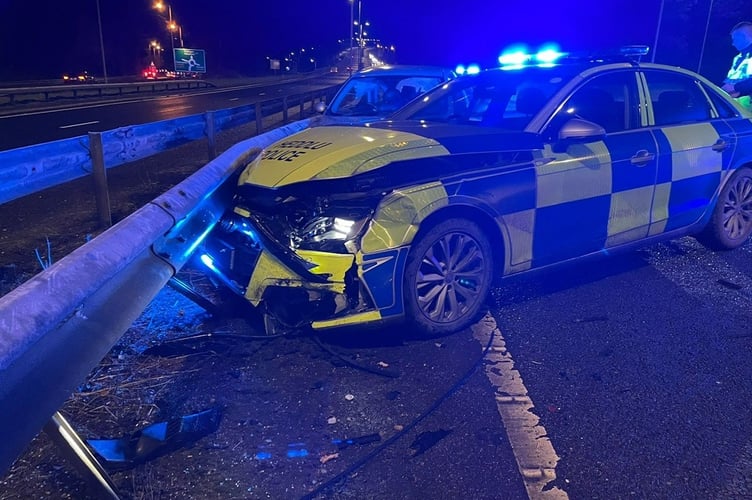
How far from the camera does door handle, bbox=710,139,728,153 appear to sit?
496cm

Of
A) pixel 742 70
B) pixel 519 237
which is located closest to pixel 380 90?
pixel 742 70

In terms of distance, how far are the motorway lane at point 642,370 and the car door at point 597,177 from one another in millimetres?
442

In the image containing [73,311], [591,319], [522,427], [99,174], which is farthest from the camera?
[99,174]

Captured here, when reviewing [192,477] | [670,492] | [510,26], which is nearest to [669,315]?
[670,492]

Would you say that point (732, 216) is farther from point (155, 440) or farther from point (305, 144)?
point (155, 440)

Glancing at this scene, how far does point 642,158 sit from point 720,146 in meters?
1.08

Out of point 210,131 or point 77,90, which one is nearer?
point 210,131

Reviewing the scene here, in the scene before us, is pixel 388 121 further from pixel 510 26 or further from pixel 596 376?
pixel 510 26

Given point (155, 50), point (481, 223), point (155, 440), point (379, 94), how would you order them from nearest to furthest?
point (155, 440) → point (481, 223) → point (379, 94) → point (155, 50)

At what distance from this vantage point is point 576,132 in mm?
3967

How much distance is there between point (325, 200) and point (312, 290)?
56cm

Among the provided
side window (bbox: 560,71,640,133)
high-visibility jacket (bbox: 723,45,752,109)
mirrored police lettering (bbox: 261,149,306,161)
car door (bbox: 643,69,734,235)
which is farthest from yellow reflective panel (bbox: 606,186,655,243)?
high-visibility jacket (bbox: 723,45,752,109)

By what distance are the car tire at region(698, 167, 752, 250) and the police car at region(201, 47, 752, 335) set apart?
0.30ft

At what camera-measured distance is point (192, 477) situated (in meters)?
2.43
